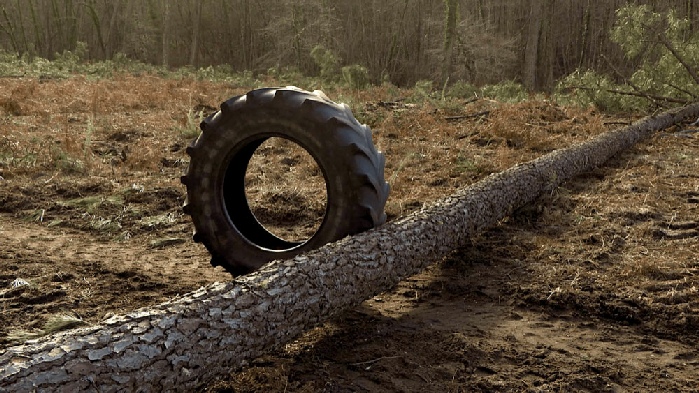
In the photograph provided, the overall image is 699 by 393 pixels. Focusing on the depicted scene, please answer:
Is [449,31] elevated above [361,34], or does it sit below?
below

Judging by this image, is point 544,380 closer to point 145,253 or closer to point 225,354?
point 225,354

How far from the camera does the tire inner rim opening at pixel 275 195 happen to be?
179 inches

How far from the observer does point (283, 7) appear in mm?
28562

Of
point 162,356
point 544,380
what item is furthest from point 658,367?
point 162,356

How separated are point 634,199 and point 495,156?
2.45 metres

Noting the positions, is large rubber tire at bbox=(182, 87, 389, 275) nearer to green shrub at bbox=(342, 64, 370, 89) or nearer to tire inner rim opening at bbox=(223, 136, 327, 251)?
tire inner rim opening at bbox=(223, 136, 327, 251)

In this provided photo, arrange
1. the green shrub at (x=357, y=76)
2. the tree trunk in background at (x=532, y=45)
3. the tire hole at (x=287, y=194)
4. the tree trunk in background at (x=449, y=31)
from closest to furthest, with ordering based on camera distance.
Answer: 1. the tire hole at (x=287, y=194)
2. the tree trunk in background at (x=532, y=45)
3. the green shrub at (x=357, y=76)
4. the tree trunk in background at (x=449, y=31)

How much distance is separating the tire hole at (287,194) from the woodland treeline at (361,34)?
895 cm

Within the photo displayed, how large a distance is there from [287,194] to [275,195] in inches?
4.7

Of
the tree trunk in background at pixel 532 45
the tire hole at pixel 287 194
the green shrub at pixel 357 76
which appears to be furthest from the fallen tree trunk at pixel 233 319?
the tree trunk in background at pixel 532 45

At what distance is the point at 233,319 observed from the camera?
2.65 meters

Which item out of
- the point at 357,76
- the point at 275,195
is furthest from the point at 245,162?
the point at 357,76

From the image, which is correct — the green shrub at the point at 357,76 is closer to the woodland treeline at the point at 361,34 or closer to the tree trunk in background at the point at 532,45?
the woodland treeline at the point at 361,34

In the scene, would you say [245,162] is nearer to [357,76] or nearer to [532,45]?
[357,76]
